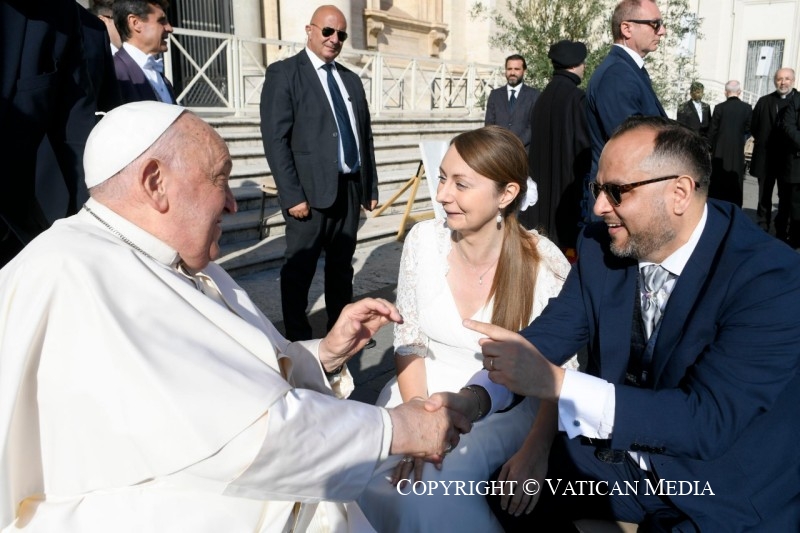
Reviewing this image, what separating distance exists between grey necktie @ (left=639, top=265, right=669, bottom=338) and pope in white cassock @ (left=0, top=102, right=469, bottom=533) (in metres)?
0.98

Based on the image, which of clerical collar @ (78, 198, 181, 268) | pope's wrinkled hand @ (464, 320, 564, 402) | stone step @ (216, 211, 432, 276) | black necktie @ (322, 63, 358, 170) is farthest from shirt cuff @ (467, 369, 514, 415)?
stone step @ (216, 211, 432, 276)

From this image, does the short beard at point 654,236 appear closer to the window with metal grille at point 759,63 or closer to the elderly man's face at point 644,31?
the elderly man's face at point 644,31

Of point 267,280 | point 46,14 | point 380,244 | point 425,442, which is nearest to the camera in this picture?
point 425,442

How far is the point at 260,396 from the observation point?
149 cm

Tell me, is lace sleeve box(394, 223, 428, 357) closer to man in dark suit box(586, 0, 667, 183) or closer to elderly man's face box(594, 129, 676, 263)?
elderly man's face box(594, 129, 676, 263)

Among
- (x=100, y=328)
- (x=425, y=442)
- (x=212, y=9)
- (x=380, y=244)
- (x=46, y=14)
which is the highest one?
(x=212, y=9)

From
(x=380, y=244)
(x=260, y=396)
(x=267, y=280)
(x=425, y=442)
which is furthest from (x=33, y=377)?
(x=380, y=244)

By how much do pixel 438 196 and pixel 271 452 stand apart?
64.3 inches

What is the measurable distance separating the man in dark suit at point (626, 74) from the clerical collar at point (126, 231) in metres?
3.21

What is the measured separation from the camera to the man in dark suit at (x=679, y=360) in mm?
1847

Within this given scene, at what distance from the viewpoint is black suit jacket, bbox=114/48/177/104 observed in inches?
161

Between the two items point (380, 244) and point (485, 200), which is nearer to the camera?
point (485, 200)

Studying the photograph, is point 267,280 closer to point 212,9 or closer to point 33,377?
point 33,377

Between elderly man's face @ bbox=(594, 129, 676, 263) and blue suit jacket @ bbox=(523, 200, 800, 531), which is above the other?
elderly man's face @ bbox=(594, 129, 676, 263)
